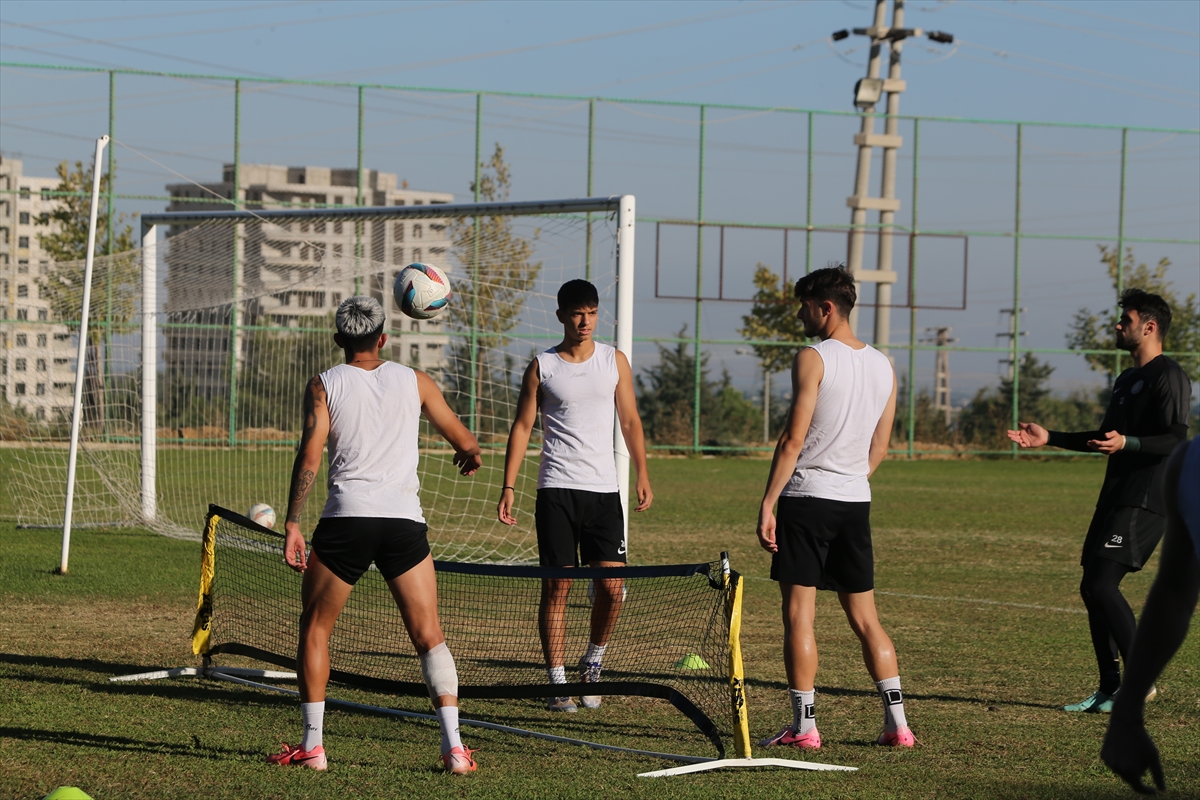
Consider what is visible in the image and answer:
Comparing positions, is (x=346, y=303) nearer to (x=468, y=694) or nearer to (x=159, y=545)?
(x=468, y=694)

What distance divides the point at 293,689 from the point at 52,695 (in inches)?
45.7

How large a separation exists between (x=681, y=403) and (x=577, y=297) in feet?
79.7

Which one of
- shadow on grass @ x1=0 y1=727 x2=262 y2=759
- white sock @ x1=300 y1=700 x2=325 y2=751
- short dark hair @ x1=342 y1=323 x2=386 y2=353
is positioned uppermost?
short dark hair @ x1=342 y1=323 x2=386 y2=353

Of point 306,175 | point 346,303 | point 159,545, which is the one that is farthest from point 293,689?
point 306,175

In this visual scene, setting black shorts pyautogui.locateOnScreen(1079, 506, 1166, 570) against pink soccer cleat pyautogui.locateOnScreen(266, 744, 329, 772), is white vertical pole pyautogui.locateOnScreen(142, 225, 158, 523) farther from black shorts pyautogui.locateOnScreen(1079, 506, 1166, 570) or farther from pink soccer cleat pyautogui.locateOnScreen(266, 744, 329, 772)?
black shorts pyautogui.locateOnScreen(1079, 506, 1166, 570)

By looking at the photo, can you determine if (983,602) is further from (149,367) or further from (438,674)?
(149,367)

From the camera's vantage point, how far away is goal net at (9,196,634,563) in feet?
43.7

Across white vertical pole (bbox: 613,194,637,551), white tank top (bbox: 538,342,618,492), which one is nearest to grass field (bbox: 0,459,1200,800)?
white tank top (bbox: 538,342,618,492)

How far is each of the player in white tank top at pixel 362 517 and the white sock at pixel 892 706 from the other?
184 cm


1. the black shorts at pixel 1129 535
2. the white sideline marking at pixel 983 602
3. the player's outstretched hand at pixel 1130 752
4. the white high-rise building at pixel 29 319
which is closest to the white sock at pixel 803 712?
the black shorts at pixel 1129 535

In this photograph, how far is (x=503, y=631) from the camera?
8.52 meters

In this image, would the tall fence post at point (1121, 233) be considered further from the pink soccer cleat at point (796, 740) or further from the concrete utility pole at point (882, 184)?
the pink soccer cleat at point (796, 740)

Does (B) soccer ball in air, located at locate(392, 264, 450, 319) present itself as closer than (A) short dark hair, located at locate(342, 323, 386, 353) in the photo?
No

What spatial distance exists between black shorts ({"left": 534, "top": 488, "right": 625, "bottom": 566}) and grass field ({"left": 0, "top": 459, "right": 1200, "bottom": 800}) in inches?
30.2
